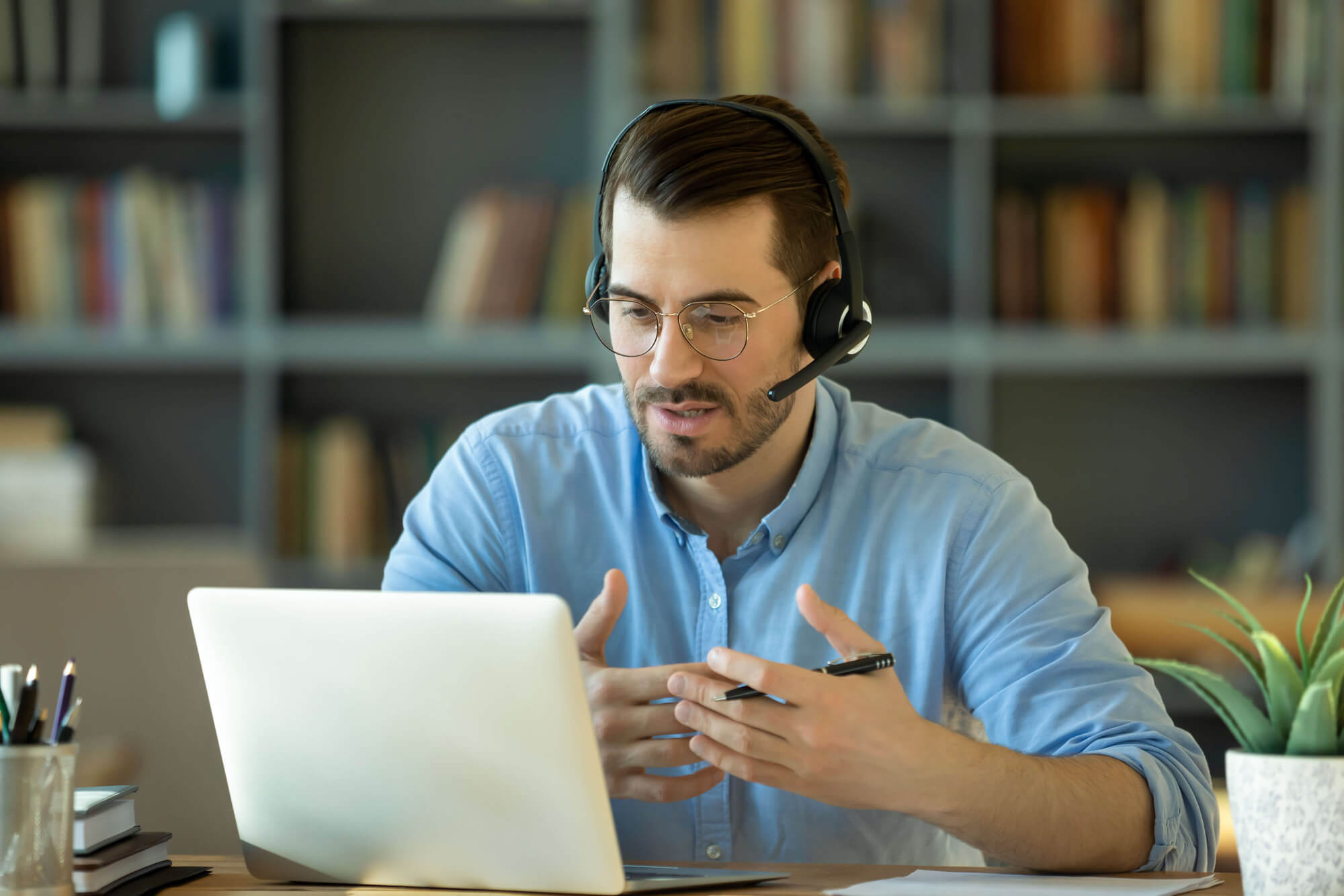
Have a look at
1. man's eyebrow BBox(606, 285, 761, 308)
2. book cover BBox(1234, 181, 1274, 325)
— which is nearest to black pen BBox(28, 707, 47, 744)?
man's eyebrow BBox(606, 285, 761, 308)

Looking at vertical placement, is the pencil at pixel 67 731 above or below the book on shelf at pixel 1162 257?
below

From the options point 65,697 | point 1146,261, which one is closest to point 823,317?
point 65,697

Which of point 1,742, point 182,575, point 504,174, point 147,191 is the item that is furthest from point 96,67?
point 1,742

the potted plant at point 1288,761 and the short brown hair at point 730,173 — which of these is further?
the short brown hair at point 730,173

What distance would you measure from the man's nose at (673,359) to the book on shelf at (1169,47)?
205 centimetres

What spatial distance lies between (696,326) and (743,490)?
7.9 inches

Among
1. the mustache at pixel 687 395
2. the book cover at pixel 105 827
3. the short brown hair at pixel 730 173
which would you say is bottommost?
the book cover at pixel 105 827

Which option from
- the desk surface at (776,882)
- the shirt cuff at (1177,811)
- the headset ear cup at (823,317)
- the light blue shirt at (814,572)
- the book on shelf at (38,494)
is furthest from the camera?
the book on shelf at (38,494)

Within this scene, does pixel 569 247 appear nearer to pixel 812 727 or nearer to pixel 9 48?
pixel 9 48

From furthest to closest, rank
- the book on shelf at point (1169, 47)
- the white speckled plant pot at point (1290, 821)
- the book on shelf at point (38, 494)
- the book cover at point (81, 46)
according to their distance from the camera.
Result: the book cover at point (81, 46) < the book on shelf at point (1169, 47) < the book on shelf at point (38, 494) < the white speckled plant pot at point (1290, 821)

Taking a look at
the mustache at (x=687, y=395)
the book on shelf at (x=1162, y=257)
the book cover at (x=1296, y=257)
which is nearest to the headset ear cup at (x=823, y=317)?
the mustache at (x=687, y=395)

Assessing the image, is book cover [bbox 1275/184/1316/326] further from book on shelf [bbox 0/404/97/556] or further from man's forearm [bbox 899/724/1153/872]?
book on shelf [bbox 0/404/97/556]

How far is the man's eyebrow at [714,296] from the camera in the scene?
1285 millimetres

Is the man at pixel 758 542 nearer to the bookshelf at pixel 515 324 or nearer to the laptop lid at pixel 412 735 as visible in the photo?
the laptop lid at pixel 412 735
